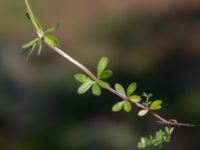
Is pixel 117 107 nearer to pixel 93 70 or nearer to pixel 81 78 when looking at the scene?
pixel 81 78

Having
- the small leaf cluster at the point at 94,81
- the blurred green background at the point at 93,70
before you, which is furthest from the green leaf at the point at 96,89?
the blurred green background at the point at 93,70

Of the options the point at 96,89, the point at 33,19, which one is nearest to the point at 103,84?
the point at 96,89

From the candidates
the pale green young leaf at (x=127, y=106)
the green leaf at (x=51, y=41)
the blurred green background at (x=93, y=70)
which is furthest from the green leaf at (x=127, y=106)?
the blurred green background at (x=93, y=70)

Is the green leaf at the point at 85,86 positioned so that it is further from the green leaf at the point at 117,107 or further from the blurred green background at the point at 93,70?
the blurred green background at the point at 93,70

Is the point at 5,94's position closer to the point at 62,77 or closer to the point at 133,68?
the point at 62,77

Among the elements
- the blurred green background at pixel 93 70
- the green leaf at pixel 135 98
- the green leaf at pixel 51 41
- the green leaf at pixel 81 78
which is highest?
the blurred green background at pixel 93 70

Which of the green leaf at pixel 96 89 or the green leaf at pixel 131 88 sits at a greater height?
the green leaf at pixel 131 88

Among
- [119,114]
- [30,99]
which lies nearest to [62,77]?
[30,99]

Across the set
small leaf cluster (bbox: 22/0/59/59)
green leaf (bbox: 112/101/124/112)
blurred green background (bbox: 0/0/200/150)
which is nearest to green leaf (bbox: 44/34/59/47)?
small leaf cluster (bbox: 22/0/59/59)

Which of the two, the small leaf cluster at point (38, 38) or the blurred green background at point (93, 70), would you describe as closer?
the small leaf cluster at point (38, 38)

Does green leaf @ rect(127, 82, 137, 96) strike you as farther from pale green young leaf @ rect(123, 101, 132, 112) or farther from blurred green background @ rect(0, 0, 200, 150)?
blurred green background @ rect(0, 0, 200, 150)
